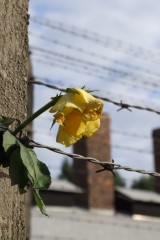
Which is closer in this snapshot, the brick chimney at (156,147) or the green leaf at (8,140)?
the green leaf at (8,140)

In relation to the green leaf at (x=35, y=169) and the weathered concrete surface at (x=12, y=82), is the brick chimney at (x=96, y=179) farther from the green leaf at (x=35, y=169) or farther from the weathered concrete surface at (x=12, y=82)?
the green leaf at (x=35, y=169)

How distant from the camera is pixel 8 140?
1385 millimetres

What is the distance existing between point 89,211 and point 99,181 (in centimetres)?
88

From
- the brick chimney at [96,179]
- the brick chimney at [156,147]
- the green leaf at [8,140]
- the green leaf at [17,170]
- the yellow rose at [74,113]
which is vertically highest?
the brick chimney at [156,147]

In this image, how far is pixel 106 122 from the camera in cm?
1557

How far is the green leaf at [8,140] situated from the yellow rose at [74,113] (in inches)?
3.8

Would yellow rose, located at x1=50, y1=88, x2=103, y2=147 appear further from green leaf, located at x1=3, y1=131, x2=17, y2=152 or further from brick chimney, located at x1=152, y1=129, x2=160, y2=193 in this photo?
brick chimney, located at x1=152, y1=129, x2=160, y2=193

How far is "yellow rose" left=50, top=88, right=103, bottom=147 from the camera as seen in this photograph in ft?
4.35

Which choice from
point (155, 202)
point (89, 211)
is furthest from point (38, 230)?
point (155, 202)

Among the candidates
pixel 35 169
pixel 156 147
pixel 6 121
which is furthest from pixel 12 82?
pixel 156 147

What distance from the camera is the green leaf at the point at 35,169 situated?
137 centimetres

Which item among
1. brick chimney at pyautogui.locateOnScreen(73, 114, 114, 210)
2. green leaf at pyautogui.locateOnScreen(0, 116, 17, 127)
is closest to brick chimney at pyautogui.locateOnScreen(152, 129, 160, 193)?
brick chimney at pyautogui.locateOnScreen(73, 114, 114, 210)

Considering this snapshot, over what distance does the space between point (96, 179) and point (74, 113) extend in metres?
13.8

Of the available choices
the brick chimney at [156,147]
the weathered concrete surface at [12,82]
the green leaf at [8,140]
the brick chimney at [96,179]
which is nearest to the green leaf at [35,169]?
the green leaf at [8,140]
